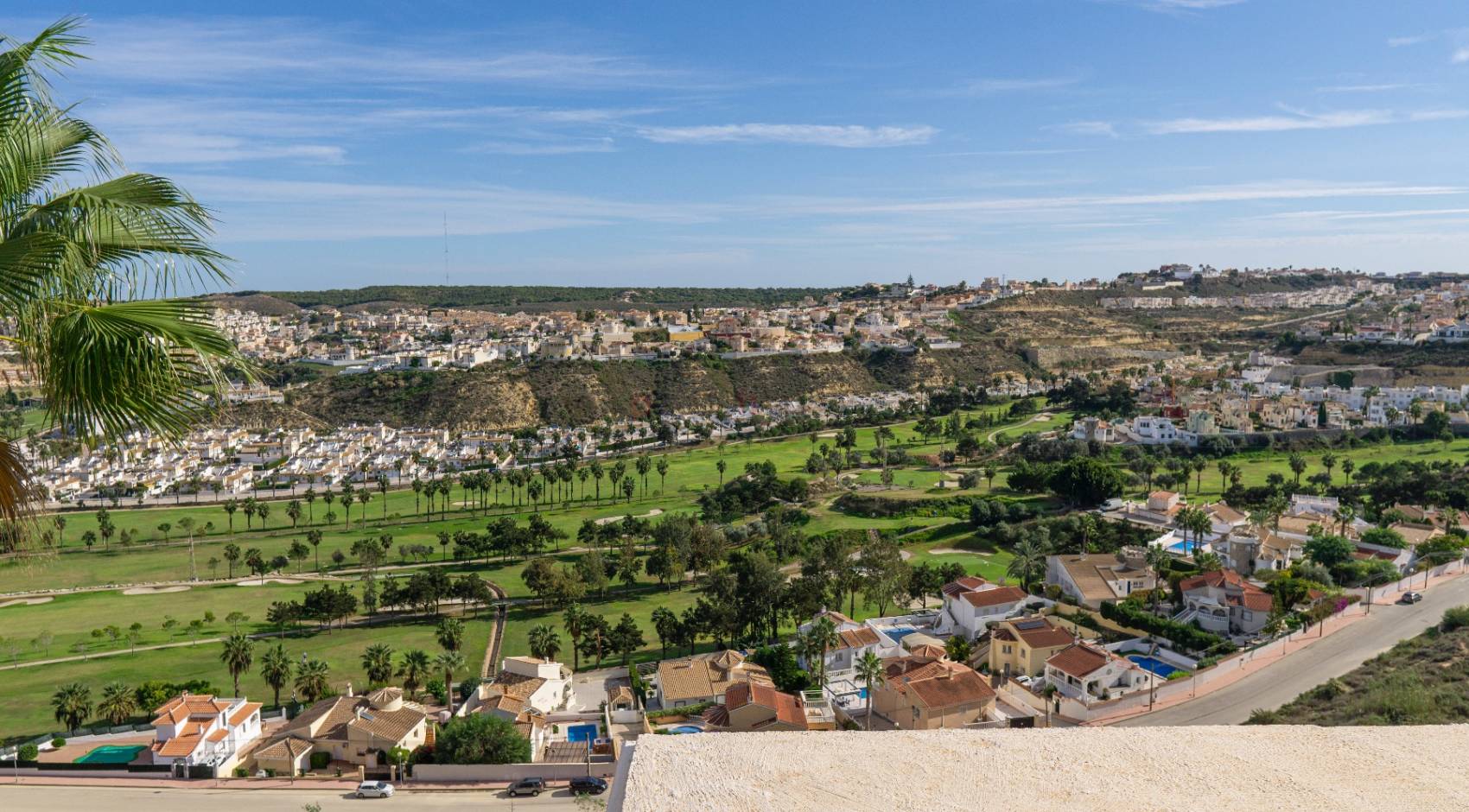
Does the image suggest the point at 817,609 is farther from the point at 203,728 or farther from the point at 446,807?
the point at 203,728

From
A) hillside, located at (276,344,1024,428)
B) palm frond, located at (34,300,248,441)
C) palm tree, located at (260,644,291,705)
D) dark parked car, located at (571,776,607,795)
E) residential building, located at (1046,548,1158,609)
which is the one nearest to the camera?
palm frond, located at (34,300,248,441)

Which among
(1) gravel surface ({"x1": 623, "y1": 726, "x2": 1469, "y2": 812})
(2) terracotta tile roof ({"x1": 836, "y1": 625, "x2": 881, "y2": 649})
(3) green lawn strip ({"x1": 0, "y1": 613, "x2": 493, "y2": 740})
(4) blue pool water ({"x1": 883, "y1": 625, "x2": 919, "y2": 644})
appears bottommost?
(3) green lawn strip ({"x1": 0, "y1": 613, "x2": 493, "y2": 740})

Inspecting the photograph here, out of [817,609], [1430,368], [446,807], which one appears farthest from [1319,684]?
[1430,368]

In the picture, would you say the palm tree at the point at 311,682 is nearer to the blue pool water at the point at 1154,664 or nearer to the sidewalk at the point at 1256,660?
the sidewalk at the point at 1256,660

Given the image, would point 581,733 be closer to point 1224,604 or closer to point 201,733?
point 201,733

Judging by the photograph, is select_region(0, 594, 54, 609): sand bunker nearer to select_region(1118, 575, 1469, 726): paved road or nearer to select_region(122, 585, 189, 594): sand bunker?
select_region(122, 585, 189, 594): sand bunker

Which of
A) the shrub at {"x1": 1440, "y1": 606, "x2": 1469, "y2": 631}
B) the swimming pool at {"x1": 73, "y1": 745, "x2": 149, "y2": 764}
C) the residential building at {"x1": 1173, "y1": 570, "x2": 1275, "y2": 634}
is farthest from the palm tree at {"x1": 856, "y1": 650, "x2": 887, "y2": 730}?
the swimming pool at {"x1": 73, "y1": 745, "x2": 149, "y2": 764}
